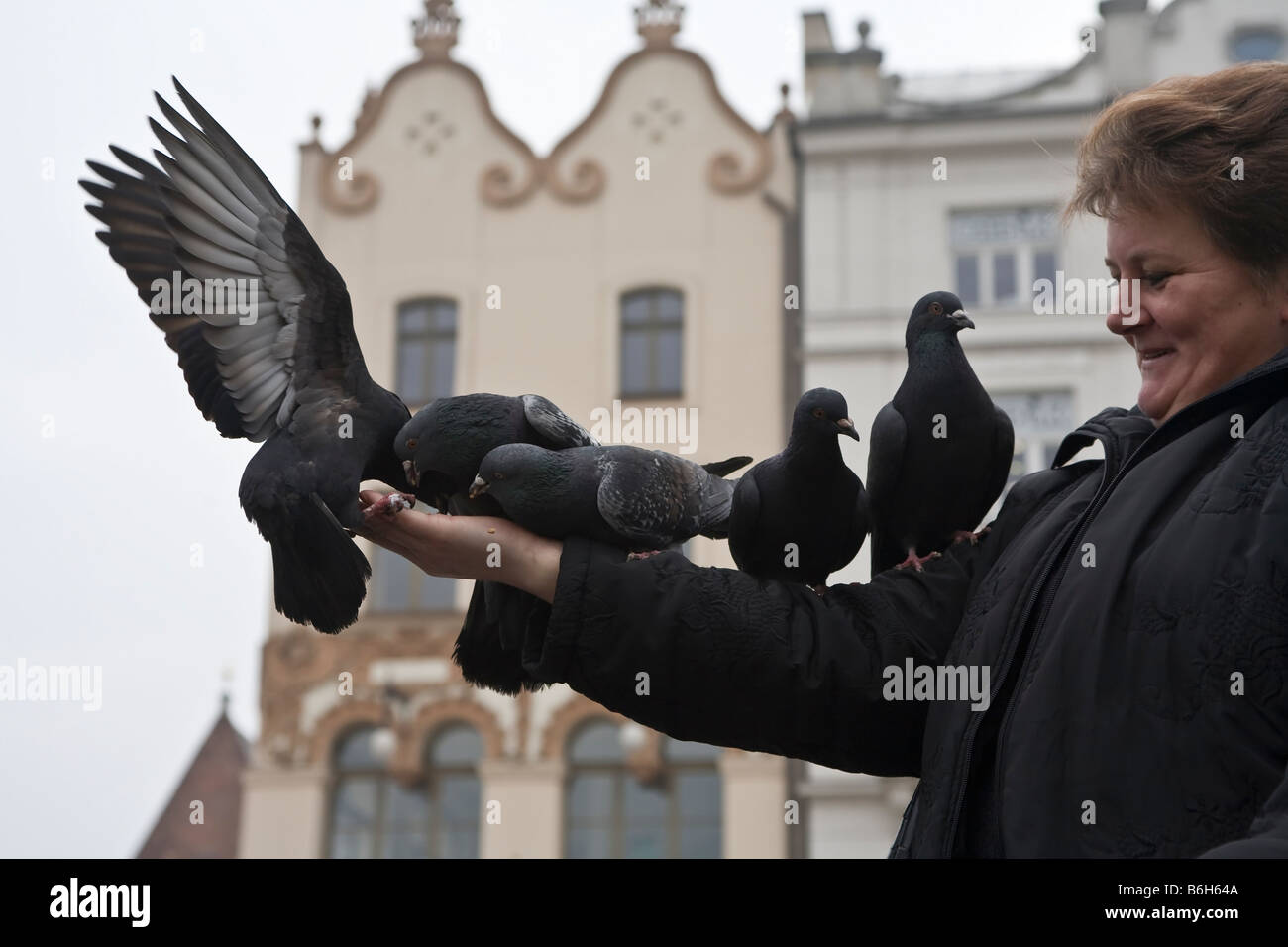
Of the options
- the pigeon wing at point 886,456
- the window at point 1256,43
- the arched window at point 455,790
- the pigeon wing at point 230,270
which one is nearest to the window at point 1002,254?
the window at point 1256,43

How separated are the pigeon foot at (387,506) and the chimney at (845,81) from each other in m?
14.7

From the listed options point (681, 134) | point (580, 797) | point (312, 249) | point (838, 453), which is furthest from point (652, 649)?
point (681, 134)

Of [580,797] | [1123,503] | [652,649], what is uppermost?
[1123,503]

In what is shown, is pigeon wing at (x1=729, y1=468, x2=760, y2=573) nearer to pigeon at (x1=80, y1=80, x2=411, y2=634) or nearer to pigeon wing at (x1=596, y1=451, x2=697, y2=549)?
pigeon wing at (x1=596, y1=451, x2=697, y2=549)

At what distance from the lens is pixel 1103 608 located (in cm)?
195

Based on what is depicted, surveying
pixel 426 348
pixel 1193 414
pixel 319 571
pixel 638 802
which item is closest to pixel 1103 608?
pixel 1193 414

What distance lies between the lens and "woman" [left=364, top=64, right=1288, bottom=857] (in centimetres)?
185

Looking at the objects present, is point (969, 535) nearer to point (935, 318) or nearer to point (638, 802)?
point (935, 318)

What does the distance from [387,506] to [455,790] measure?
14.0 meters

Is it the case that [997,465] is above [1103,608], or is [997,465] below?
above

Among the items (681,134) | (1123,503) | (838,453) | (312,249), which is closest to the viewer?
(1123,503)

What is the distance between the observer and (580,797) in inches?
628
